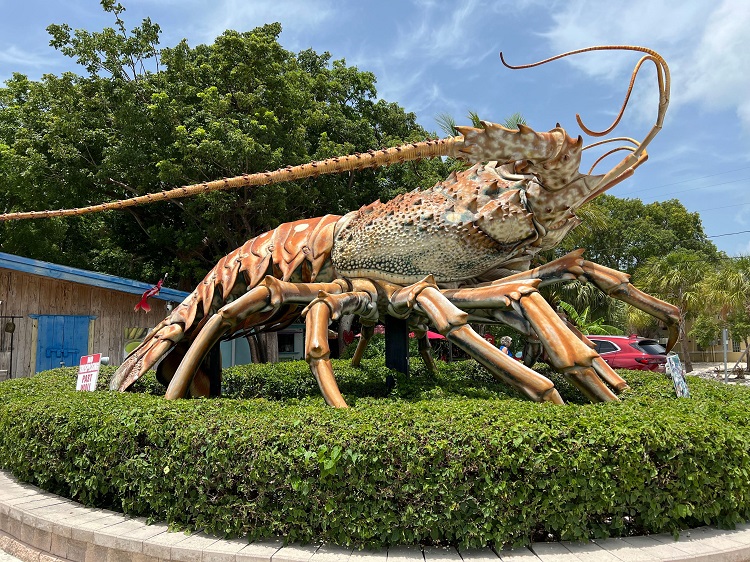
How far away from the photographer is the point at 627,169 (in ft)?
17.6

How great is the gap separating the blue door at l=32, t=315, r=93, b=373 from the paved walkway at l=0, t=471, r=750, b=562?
8.34 metres

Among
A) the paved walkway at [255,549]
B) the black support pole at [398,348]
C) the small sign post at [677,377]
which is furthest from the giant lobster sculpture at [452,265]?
the paved walkway at [255,549]

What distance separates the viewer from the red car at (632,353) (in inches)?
499

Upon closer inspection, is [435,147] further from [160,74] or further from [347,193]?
[160,74]

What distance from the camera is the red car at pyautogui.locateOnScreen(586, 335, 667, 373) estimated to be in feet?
41.5

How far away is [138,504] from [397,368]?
3992 millimetres

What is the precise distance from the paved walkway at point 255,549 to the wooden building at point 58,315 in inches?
318

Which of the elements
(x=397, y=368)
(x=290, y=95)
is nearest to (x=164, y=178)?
(x=290, y=95)

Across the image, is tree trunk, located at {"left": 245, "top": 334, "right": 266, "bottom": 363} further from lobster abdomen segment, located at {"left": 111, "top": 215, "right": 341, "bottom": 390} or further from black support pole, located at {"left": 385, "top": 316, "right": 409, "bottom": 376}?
black support pole, located at {"left": 385, "top": 316, "right": 409, "bottom": 376}

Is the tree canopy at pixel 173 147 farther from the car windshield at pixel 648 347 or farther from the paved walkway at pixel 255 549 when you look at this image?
the paved walkway at pixel 255 549

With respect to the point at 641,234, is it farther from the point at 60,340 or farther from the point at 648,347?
the point at 60,340

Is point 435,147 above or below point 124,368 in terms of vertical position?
above

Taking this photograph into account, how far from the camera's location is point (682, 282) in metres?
24.1

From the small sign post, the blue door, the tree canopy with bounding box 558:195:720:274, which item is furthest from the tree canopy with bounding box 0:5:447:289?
the tree canopy with bounding box 558:195:720:274
